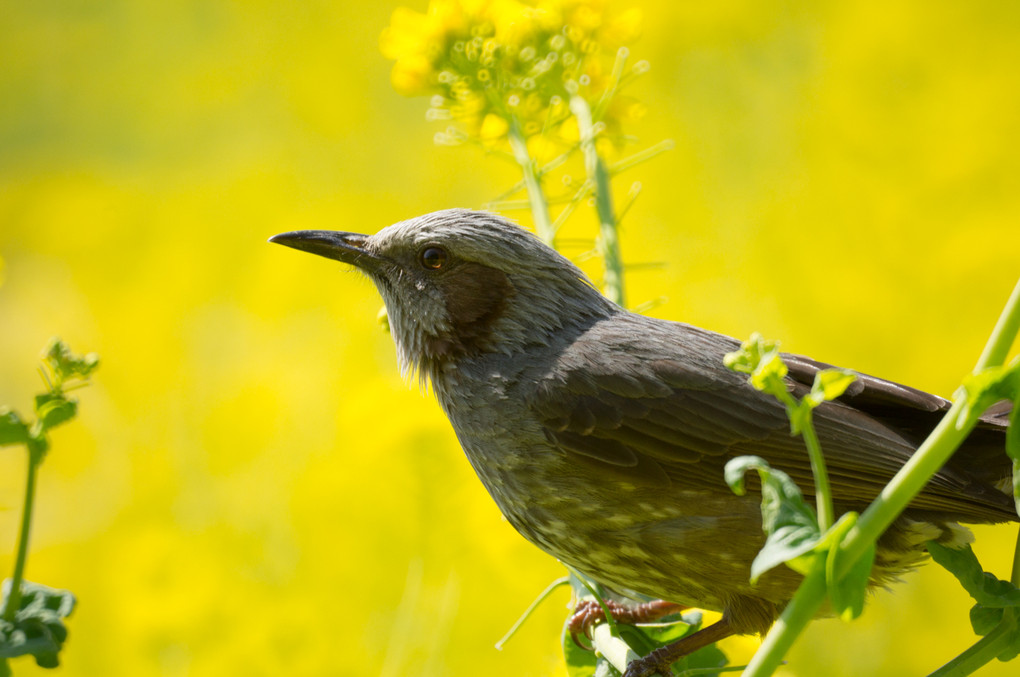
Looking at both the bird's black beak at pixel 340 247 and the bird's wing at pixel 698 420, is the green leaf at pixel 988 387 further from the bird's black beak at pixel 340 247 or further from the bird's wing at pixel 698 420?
Result: the bird's black beak at pixel 340 247

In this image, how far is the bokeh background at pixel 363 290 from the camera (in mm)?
3566

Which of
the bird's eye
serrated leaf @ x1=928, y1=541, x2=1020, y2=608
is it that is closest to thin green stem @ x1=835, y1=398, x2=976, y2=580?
serrated leaf @ x1=928, y1=541, x2=1020, y2=608

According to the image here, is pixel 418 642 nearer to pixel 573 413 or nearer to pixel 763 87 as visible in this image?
pixel 573 413

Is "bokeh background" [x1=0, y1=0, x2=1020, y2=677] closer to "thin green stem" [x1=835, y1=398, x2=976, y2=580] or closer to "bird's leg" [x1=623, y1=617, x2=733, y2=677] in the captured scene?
"bird's leg" [x1=623, y1=617, x2=733, y2=677]

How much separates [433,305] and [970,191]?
3.43 meters

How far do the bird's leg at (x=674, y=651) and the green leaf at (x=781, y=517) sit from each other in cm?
119

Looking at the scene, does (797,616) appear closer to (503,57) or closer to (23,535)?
(23,535)

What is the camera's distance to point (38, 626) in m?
1.43

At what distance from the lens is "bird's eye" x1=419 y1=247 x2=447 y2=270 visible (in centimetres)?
263

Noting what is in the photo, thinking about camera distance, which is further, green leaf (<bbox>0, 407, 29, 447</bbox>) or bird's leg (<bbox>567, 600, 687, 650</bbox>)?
bird's leg (<bbox>567, 600, 687, 650</bbox>)

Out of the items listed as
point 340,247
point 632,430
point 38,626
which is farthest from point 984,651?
point 340,247

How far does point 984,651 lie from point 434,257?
1.63 meters

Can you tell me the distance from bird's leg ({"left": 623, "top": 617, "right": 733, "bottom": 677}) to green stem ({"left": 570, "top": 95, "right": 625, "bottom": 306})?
0.90m

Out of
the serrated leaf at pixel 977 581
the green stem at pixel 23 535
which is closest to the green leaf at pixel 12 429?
the green stem at pixel 23 535
